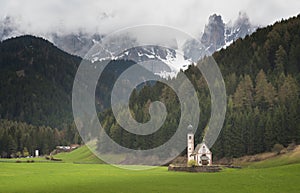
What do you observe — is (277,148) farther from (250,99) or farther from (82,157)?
(82,157)

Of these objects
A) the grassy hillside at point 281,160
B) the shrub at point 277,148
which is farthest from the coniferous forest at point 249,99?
the grassy hillside at point 281,160

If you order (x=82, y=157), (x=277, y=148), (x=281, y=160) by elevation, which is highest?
(x=277, y=148)

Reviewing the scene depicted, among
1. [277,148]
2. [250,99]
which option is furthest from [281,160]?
[250,99]

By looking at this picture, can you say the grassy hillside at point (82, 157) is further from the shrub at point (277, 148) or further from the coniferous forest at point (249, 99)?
the shrub at point (277, 148)

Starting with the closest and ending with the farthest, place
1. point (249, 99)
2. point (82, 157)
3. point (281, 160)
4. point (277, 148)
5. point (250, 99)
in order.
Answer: point (281, 160) → point (277, 148) → point (249, 99) → point (250, 99) → point (82, 157)

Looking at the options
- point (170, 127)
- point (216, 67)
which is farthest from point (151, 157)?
point (216, 67)

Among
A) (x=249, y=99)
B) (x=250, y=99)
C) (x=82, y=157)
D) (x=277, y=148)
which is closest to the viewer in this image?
(x=277, y=148)

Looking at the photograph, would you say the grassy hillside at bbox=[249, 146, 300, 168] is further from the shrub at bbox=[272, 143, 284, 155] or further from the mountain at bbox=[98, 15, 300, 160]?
the mountain at bbox=[98, 15, 300, 160]

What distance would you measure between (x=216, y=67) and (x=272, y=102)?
5203 centimetres

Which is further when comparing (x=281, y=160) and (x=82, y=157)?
(x=82, y=157)

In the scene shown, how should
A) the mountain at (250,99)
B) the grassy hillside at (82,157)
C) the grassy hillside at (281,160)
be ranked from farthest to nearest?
1. the grassy hillside at (82,157)
2. the mountain at (250,99)
3. the grassy hillside at (281,160)

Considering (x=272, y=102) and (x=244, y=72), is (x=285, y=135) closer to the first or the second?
(x=272, y=102)

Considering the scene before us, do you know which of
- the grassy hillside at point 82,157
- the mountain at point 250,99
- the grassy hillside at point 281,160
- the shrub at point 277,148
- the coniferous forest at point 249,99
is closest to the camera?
the grassy hillside at point 281,160

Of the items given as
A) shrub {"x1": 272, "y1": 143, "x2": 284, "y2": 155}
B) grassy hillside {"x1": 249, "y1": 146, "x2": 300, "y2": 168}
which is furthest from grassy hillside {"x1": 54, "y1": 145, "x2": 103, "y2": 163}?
grassy hillside {"x1": 249, "y1": 146, "x2": 300, "y2": 168}
